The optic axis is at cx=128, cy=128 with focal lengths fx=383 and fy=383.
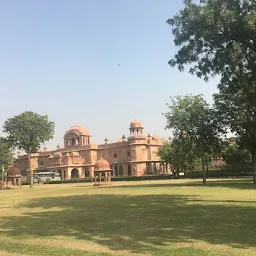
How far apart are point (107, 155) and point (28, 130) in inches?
1453

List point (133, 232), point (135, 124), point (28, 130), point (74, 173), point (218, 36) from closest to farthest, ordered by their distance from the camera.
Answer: point (133, 232) < point (218, 36) < point (28, 130) < point (135, 124) < point (74, 173)

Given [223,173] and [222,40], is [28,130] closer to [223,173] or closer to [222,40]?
[223,173]

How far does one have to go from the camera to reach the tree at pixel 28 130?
165ft

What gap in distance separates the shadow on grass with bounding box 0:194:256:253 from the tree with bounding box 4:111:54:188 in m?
36.1

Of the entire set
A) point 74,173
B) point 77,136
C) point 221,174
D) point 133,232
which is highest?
point 77,136

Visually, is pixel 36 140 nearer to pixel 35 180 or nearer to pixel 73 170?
pixel 35 180

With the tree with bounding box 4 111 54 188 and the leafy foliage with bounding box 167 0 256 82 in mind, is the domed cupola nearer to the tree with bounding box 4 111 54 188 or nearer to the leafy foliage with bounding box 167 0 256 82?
the tree with bounding box 4 111 54 188

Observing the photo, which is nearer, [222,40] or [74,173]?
[222,40]

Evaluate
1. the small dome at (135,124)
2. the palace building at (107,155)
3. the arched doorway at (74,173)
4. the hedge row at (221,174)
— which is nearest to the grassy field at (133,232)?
the hedge row at (221,174)

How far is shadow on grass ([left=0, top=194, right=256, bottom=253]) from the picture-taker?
921cm

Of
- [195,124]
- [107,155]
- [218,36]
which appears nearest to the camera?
[218,36]

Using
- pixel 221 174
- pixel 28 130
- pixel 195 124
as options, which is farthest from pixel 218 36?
pixel 221 174

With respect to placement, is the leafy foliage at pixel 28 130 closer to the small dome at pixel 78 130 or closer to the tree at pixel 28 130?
the tree at pixel 28 130

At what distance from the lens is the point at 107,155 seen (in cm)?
8581
